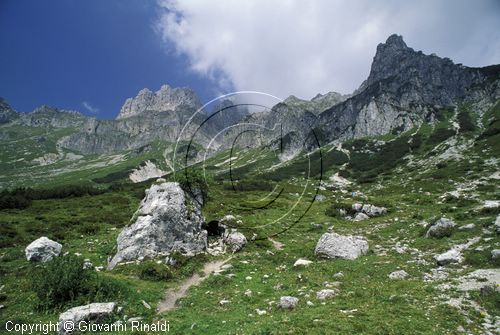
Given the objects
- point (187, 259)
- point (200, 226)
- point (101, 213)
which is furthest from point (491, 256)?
point (101, 213)

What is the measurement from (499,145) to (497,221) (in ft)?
235

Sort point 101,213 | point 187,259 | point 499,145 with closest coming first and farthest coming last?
Answer: 1. point 187,259
2. point 101,213
3. point 499,145

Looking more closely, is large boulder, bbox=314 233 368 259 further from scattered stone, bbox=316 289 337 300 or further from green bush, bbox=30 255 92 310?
green bush, bbox=30 255 92 310

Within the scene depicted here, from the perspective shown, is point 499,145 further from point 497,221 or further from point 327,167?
point 497,221

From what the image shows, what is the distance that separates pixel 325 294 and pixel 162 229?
1297 centimetres

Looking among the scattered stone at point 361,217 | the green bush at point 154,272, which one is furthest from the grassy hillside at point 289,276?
the scattered stone at point 361,217

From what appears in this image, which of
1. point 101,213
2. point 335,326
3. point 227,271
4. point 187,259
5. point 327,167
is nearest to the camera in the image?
point 335,326

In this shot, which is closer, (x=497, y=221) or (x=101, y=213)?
(x=497, y=221)

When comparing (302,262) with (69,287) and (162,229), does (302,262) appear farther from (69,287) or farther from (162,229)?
(69,287)

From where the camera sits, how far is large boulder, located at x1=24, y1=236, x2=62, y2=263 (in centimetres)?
2219

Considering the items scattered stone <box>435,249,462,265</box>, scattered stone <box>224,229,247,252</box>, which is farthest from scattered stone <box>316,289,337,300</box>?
scattered stone <box>224,229,247,252</box>

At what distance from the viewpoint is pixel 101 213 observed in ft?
127

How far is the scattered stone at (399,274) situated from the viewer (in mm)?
16567

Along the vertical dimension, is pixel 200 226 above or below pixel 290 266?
above
